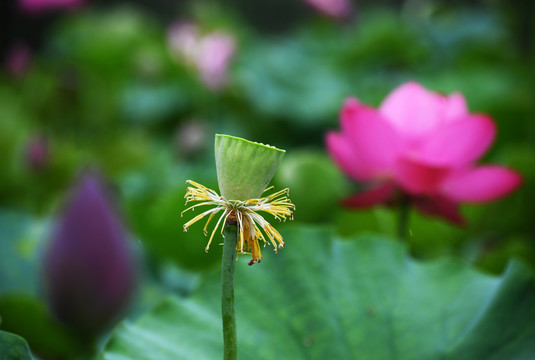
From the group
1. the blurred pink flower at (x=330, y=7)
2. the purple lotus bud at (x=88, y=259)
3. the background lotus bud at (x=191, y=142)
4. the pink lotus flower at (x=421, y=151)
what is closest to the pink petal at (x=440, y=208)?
the pink lotus flower at (x=421, y=151)

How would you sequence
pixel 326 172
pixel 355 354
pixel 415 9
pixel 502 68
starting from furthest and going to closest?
1. pixel 415 9
2. pixel 502 68
3. pixel 326 172
4. pixel 355 354

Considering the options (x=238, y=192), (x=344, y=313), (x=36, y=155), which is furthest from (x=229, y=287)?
(x=36, y=155)

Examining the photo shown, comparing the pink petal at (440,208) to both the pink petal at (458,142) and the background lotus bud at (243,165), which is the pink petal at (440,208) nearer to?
the pink petal at (458,142)

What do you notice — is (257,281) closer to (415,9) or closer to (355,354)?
(355,354)

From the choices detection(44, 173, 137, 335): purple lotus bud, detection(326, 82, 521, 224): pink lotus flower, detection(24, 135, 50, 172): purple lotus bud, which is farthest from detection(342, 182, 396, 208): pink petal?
detection(24, 135, 50, 172): purple lotus bud

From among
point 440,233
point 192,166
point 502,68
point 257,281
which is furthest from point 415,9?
point 257,281

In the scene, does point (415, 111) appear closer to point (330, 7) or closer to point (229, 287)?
point (229, 287)
